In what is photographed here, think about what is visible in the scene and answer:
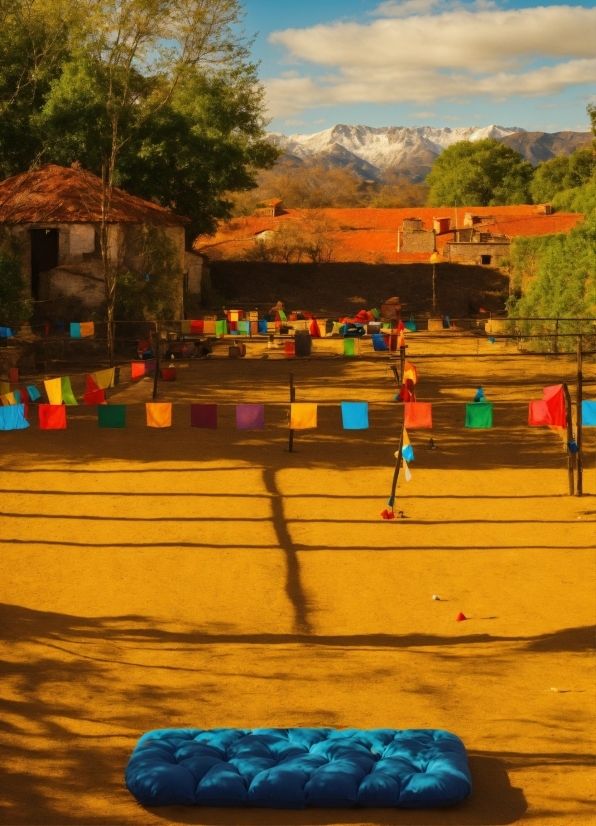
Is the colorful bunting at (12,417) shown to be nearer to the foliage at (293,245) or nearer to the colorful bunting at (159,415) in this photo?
the colorful bunting at (159,415)

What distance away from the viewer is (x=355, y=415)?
18125mm

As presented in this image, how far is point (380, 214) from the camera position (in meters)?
65.4

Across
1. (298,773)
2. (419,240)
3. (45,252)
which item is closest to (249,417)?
(298,773)

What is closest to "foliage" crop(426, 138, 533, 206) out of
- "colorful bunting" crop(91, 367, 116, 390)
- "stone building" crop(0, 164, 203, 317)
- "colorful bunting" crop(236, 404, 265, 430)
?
"stone building" crop(0, 164, 203, 317)

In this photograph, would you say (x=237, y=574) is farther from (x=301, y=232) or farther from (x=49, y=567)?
(x=301, y=232)

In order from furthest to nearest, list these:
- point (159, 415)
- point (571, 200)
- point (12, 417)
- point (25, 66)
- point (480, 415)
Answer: point (571, 200) < point (25, 66) < point (159, 415) < point (480, 415) < point (12, 417)

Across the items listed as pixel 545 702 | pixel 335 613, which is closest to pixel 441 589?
pixel 335 613

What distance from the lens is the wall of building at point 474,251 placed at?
52.9 m

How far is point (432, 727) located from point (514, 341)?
28.7 m

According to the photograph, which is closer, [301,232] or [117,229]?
[117,229]

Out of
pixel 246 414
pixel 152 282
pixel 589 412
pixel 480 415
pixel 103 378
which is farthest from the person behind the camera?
pixel 152 282

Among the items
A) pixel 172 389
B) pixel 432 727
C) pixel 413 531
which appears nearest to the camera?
pixel 432 727

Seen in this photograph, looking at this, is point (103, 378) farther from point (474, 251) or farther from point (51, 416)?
point (474, 251)

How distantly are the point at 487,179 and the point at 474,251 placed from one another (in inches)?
928
